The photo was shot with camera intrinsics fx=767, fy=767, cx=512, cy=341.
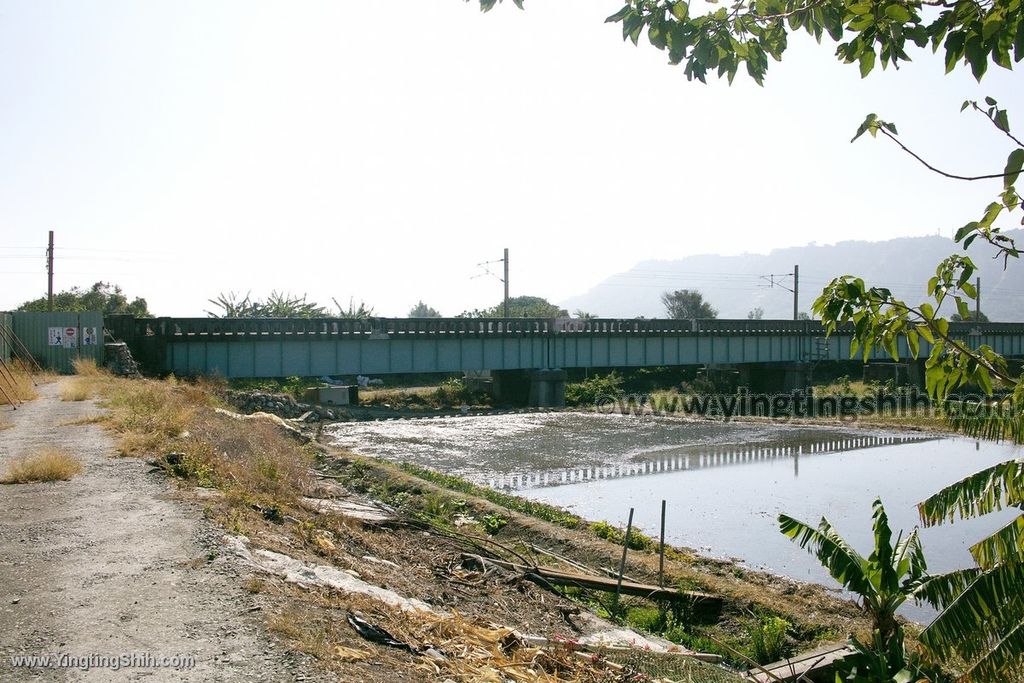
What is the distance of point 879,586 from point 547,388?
36969mm

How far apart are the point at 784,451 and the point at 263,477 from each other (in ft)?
66.3

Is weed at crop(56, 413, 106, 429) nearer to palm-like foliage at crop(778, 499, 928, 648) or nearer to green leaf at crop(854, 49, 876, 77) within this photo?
palm-like foliage at crop(778, 499, 928, 648)

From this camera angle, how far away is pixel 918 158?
4.12 meters

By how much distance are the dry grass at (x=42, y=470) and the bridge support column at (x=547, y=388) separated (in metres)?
34.0

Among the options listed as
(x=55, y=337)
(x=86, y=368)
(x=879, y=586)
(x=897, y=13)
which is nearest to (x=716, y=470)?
(x=879, y=586)

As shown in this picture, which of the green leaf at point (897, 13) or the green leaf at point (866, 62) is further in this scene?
the green leaf at point (866, 62)

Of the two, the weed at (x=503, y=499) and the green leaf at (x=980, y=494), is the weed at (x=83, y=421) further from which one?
the green leaf at (x=980, y=494)

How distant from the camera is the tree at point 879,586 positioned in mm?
6824

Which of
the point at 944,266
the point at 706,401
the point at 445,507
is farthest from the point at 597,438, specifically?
the point at 944,266

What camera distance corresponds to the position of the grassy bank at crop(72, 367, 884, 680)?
717cm

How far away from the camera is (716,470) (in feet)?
74.5

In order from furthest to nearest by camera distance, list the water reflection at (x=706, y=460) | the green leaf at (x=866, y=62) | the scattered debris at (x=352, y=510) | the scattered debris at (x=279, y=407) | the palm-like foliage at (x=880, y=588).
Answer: the scattered debris at (x=279, y=407) < the water reflection at (x=706, y=460) < the scattered debris at (x=352, y=510) < the palm-like foliage at (x=880, y=588) < the green leaf at (x=866, y=62)

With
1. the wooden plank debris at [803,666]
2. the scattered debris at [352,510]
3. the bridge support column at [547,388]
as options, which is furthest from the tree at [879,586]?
the bridge support column at [547,388]

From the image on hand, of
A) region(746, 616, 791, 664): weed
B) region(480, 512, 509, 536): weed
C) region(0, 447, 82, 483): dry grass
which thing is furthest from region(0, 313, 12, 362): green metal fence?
region(746, 616, 791, 664): weed
